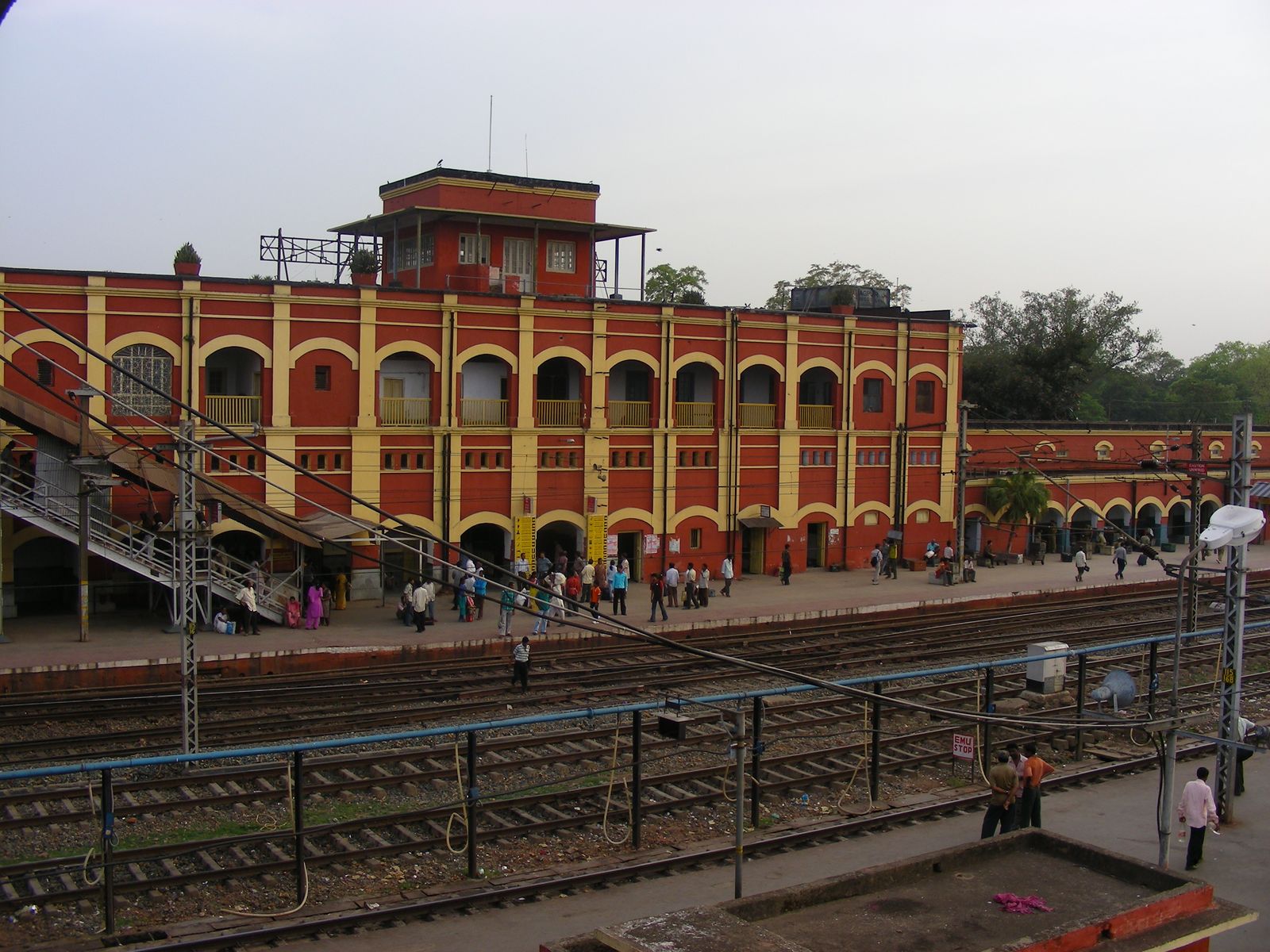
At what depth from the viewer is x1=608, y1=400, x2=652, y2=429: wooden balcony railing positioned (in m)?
33.9

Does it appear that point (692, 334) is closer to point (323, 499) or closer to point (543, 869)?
point (323, 499)

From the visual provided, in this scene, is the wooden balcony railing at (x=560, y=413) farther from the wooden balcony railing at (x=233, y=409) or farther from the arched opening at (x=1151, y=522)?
the arched opening at (x=1151, y=522)

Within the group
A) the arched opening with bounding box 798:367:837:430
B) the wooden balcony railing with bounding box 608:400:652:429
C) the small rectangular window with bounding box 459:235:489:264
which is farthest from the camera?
the arched opening with bounding box 798:367:837:430

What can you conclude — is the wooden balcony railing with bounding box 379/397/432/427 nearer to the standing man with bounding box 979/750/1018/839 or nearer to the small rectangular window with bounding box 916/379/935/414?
the small rectangular window with bounding box 916/379/935/414

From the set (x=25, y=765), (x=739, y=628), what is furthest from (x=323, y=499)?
(x=25, y=765)

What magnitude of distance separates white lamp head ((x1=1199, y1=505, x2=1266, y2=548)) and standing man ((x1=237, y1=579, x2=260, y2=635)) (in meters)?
18.0

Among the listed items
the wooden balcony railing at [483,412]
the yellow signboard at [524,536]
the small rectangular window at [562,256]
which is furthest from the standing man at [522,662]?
the small rectangular window at [562,256]

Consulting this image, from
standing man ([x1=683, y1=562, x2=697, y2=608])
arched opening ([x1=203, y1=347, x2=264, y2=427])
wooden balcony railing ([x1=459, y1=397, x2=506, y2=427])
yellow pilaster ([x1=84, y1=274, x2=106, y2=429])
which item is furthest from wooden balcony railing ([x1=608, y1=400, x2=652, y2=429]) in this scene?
yellow pilaster ([x1=84, y1=274, x2=106, y2=429])

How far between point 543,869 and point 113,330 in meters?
19.2

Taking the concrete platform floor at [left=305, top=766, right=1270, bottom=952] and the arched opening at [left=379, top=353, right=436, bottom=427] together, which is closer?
the concrete platform floor at [left=305, top=766, right=1270, bottom=952]

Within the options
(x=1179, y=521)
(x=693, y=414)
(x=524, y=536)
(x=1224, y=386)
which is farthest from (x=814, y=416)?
(x=1224, y=386)

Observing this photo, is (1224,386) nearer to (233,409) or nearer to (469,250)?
(469,250)

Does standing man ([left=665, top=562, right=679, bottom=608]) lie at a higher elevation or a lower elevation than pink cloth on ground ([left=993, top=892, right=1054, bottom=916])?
lower

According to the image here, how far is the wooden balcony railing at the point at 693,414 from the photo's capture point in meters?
35.1
